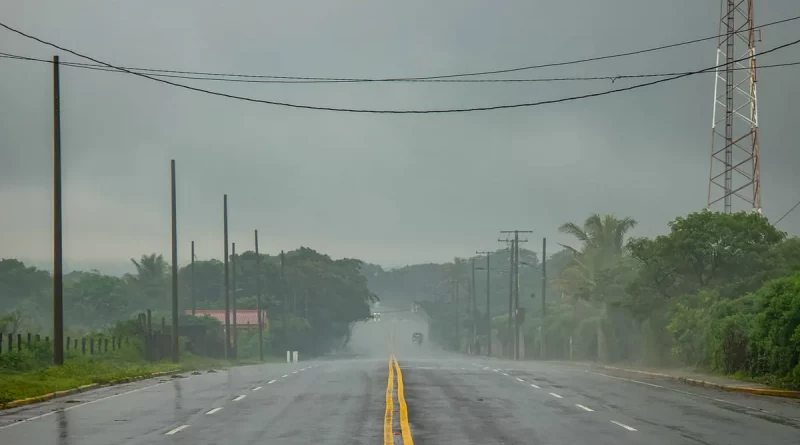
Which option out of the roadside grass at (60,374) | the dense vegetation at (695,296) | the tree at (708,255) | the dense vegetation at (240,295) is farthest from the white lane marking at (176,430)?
the dense vegetation at (240,295)

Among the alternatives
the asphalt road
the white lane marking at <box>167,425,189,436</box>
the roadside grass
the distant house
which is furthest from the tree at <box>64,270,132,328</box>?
the white lane marking at <box>167,425,189,436</box>

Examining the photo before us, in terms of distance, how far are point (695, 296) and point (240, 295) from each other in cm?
9285

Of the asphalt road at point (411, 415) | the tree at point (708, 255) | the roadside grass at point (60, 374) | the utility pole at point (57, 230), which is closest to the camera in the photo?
the asphalt road at point (411, 415)

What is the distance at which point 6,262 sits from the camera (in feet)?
443

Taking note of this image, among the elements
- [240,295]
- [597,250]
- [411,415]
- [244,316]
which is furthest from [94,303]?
[411,415]

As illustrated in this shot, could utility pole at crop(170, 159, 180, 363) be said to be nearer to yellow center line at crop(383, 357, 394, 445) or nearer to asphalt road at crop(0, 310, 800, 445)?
asphalt road at crop(0, 310, 800, 445)

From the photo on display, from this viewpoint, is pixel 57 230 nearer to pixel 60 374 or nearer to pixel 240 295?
pixel 60 374

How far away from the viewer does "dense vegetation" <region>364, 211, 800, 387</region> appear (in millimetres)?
36062

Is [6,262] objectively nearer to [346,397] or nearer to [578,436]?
[346,397]

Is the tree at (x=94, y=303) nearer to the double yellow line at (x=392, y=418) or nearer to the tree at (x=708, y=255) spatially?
the tree at (x=708, y=255)

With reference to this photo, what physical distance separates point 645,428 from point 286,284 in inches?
4529

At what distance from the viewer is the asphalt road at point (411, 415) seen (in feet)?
65.7

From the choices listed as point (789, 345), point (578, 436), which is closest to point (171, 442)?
point (578, 436)

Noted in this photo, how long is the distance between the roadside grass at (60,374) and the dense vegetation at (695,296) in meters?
21.4
